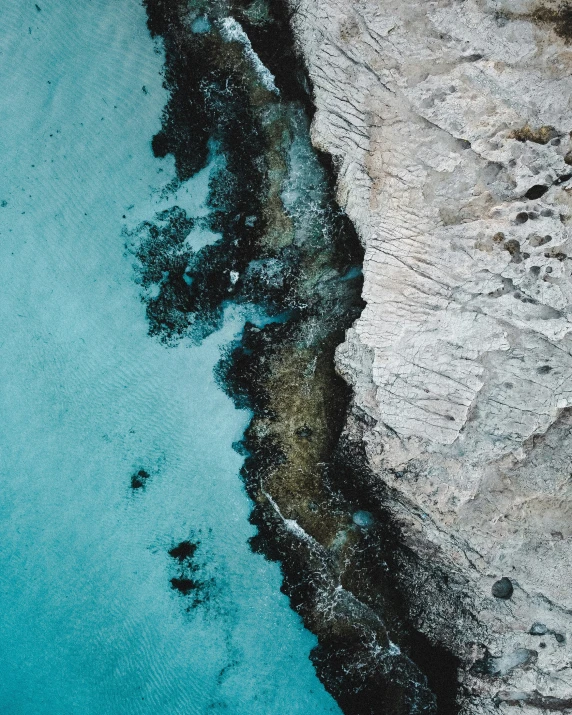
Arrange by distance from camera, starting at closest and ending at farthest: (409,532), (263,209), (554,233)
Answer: (554,233), (409,532), (263,209)

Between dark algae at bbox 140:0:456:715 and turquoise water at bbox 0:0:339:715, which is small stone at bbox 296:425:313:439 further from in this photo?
turquoise water at bbox 0:0:339:715

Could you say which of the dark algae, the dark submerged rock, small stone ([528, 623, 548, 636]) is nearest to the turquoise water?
the dark submerged rock

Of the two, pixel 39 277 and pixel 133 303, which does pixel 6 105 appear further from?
pixel 133 303

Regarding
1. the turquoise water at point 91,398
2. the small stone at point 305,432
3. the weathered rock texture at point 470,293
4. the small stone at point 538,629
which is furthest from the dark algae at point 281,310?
the small stone at point 538,629

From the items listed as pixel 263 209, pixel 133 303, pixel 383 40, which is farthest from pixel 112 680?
pixel 383 40

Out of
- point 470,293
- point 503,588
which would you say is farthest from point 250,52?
point 503,588

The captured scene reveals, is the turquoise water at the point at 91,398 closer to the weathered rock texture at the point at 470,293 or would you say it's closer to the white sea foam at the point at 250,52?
the white sea foam at the point at 250,52
